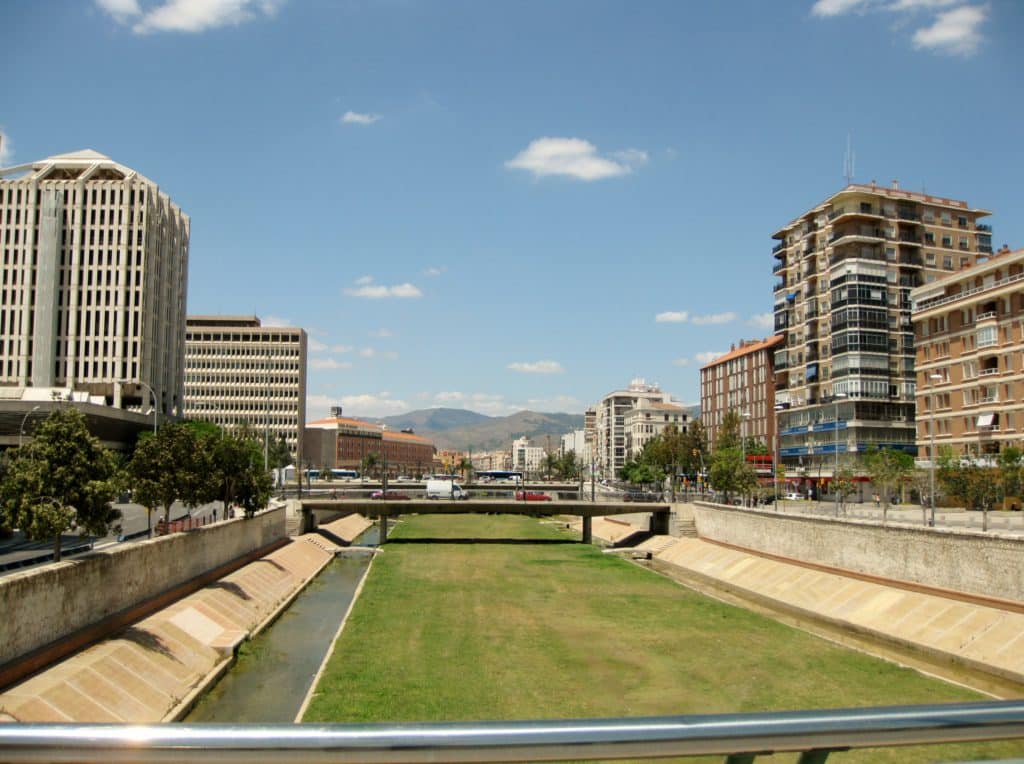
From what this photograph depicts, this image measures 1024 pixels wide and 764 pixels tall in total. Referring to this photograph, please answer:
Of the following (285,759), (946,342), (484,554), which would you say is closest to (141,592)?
(285,759)

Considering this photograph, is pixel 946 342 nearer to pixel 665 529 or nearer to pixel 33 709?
pixel 665 529

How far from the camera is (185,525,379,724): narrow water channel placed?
118 ft

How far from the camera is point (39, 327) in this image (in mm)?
143875

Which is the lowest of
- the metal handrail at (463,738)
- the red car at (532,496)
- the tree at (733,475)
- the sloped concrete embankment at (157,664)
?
the sloped concrete embankment at (157,664)

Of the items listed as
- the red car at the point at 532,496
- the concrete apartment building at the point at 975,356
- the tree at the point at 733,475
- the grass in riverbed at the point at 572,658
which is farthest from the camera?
the red car at the point at 532,496

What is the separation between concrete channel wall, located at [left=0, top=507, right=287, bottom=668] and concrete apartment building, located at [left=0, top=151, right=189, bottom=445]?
9474cm

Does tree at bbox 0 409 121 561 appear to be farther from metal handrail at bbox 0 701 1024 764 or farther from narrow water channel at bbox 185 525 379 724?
metal handrail at bbox 0 701 1024 764

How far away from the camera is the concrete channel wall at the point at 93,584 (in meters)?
30.7

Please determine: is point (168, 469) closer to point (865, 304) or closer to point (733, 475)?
point (733, 475)

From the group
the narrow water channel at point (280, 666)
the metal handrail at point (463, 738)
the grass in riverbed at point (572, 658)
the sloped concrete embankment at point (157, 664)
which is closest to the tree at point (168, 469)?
the sloped concrete embankment at point (157, 664)

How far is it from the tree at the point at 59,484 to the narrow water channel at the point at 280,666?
31.1 ft

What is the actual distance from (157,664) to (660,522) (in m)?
77.1

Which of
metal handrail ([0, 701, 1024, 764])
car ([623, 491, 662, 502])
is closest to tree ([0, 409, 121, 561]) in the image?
metal handrail ([0, 701, 1024, 764])

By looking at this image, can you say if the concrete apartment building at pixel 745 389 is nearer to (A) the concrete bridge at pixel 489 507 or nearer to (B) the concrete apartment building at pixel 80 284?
(A) the concrete bridge at pixel 489 507
